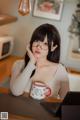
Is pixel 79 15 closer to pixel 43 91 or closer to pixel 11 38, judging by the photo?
pixel 11 38

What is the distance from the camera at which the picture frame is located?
2123 millimetres

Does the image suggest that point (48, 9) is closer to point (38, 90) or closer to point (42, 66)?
point (42, 66)

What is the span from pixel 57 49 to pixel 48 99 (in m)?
0.33

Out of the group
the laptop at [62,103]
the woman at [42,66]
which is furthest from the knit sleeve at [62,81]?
the laptop at [62,103]

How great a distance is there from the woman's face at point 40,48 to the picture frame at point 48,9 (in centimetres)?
74

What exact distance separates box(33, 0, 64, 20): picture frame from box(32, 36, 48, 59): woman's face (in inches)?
29.3

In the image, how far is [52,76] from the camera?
1548 mm

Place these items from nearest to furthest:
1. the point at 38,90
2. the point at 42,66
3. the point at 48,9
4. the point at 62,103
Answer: the point at 62,103, the point at 38,90, the point at 42,66, the point at 48,9

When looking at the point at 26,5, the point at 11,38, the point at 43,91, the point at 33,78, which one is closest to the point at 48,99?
the point at 43,91

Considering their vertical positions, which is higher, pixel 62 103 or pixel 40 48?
pixel 40 48

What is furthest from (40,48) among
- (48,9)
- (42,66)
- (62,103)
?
(48,9)

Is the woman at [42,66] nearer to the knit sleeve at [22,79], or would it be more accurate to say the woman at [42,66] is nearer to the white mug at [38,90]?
the knit sleeve at [22,79]

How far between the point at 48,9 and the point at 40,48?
2.64ft

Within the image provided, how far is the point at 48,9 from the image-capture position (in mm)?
2160
